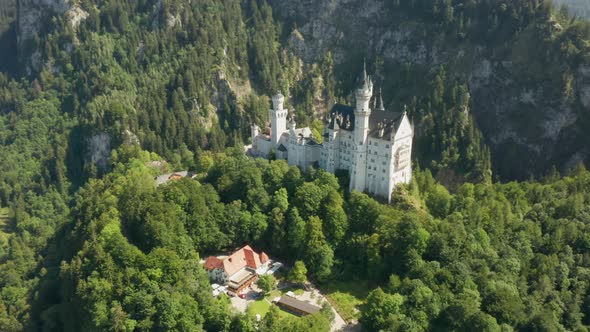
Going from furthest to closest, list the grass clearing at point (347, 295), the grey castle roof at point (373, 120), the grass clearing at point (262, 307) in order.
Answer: the grey castle roof at point (373, 120)
the grass clearing at point (347, 295)
the grass clearing at point (262, 307)

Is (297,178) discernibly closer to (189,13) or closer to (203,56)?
(203,56)

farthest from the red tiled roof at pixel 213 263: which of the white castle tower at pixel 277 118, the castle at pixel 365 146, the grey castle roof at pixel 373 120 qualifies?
the white castle tower at pixel 277 118

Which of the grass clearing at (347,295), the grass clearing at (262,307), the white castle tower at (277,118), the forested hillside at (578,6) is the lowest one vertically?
the grass clearing at (347,295)

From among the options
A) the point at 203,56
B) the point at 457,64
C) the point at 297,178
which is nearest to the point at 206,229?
the point at 297,178

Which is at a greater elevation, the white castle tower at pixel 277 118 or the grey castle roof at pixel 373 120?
the grey castle roof at pixel 373 120

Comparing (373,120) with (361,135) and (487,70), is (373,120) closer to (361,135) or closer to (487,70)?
(361,135)

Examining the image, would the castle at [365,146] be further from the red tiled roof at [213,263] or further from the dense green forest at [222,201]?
the red tiled roof at [213,263]

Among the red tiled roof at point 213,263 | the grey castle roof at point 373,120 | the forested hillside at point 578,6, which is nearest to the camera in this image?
the red tiled roof at point 213,263

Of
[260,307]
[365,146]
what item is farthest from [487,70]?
[260,307]
